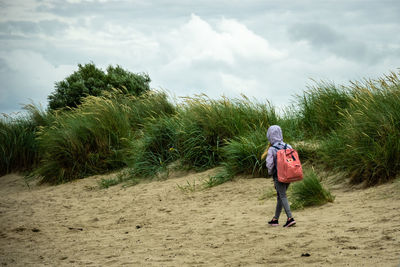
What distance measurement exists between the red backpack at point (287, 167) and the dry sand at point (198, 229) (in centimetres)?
69

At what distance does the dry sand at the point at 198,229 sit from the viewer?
5523mm

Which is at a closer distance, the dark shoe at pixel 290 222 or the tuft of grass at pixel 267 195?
the dark shoe at pixel 290 222

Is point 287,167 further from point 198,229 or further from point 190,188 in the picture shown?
point 190,188

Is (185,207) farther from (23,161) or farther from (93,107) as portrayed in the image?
(23,161)

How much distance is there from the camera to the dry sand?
18.1ft

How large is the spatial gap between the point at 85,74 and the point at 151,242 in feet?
55.9

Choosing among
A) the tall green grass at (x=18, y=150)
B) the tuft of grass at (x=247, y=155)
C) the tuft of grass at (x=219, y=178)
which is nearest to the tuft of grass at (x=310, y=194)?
the tuft of grass at (x=247, y=155)

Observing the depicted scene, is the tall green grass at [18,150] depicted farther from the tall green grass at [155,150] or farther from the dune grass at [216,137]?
the tall green grass at [155,150]

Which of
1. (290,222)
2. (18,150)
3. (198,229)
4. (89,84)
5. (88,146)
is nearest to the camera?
(290,222)

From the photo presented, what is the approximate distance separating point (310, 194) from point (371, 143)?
5.34ft

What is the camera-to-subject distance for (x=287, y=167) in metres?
6.36

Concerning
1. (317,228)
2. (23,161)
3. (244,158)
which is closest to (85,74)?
(23,161)

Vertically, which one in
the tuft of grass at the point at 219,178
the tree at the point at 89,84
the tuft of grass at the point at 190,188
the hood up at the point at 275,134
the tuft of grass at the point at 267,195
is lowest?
the tuft of grass at the point at 267,195

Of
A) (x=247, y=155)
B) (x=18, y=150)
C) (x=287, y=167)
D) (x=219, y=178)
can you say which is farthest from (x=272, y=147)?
(x=18, y=150)
